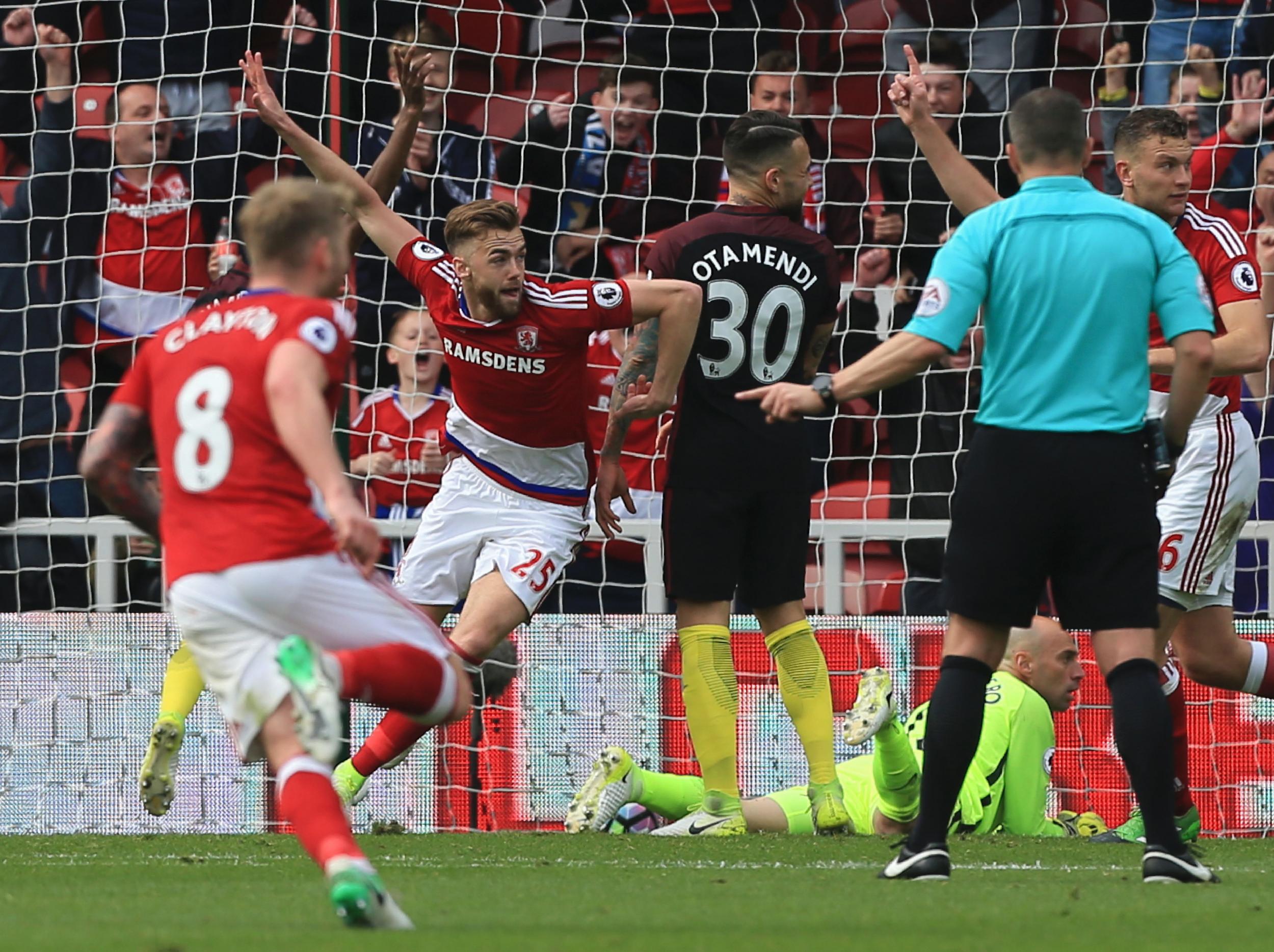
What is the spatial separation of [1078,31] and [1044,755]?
481 centimetres

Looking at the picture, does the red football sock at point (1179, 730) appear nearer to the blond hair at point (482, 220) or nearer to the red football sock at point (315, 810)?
the blond hair at point (482, 220)

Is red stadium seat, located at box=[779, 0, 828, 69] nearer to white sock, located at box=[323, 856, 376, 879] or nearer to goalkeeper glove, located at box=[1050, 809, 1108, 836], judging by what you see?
goalkeeper glove, located at box=[1050, 809, 1108, 836]

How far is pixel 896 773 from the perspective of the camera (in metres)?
6.76

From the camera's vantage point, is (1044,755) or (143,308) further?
(143,308)

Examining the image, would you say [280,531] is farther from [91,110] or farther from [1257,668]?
[91,110]

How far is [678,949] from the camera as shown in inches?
144

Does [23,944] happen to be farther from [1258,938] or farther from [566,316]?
[566,316]

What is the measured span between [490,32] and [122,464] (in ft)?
21.7

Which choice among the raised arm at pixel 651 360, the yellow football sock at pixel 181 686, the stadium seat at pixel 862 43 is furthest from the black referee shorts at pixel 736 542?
the stadium seat at pixel 862 43

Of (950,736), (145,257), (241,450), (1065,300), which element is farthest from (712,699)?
(145,257)

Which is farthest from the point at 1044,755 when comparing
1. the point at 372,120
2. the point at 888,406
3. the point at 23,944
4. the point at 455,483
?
the point at 372,120

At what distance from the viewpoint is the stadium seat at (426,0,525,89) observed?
1045cm

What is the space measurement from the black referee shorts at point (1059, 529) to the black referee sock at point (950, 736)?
0.46 ft

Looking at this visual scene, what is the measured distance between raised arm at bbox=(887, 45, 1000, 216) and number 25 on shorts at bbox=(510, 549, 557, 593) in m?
1.75
